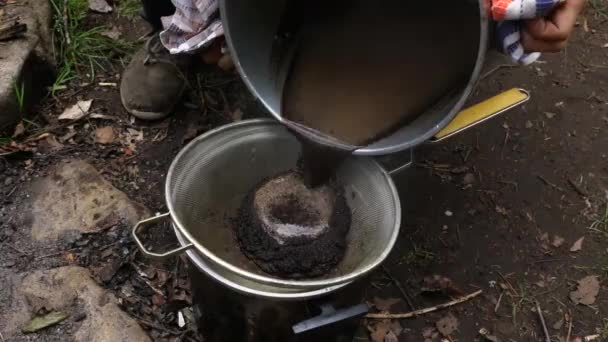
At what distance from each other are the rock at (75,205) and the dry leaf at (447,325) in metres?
1.03

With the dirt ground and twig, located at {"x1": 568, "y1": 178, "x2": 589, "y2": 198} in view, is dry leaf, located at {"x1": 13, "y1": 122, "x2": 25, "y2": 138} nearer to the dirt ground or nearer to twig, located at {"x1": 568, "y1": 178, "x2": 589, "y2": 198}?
the dirt ground

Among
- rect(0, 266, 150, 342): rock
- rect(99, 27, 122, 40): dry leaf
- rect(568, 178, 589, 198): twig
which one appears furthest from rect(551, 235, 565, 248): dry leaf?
rect(99, 27, 122, 40): dry leaf

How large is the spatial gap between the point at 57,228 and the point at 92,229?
111 mm

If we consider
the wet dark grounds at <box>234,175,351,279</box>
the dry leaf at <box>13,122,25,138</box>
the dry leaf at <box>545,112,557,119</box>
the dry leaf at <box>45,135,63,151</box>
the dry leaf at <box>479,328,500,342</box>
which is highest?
the wet dark grounds at <box>234,175,351,279</box>

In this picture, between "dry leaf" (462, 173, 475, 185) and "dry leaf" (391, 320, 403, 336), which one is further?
"dry leaf" (462, 173, 475, 185)

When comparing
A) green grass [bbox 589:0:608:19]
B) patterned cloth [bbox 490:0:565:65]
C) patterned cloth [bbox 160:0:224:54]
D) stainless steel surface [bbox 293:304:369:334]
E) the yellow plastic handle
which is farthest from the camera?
green grass [bbox 589:0:608:19]

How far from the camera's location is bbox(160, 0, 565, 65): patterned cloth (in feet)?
5.09

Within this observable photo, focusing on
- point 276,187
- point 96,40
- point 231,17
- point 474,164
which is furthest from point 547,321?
point 96,40

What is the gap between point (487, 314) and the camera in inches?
87.4

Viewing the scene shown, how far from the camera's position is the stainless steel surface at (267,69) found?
1.74m

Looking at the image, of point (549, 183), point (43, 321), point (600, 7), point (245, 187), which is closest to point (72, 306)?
point (43, 321)

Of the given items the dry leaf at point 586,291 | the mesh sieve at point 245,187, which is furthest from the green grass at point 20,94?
the dry leaf at point 586,291

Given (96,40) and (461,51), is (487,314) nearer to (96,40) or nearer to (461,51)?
(461,51)

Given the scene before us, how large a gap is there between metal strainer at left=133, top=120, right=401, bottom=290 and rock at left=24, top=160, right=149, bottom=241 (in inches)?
9.7
